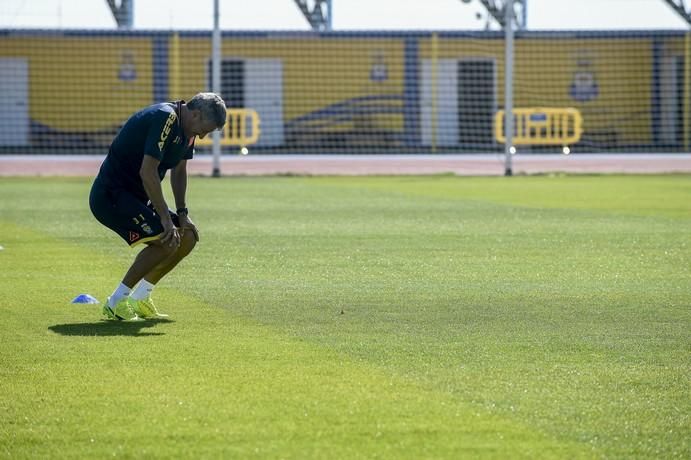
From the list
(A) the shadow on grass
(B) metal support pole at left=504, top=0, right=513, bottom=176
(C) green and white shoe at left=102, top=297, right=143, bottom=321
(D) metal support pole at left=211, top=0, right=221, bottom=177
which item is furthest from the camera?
(B) metal support pole at left=504, top=0, right=513, bottom=176

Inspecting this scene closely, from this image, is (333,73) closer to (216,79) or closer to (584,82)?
(584,82)

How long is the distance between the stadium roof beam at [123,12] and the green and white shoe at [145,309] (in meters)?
25.8

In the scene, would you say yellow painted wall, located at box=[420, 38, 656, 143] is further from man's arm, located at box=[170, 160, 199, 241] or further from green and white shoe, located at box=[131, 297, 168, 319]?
green and white shoe, located at box=[131, 297, 168, 319]

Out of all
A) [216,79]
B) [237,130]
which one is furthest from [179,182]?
[237,130]

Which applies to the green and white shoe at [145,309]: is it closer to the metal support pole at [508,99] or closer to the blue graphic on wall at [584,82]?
the metal support pole at [508,99]

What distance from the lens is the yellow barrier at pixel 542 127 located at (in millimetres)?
33688

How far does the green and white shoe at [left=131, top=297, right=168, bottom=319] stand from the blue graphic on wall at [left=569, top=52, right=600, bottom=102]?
33058 millimetres

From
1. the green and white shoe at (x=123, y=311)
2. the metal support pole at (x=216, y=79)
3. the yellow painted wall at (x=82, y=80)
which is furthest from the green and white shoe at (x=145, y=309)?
the yellow painted wall at (x=82, y=80)

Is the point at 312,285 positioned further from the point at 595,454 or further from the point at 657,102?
the point at 657,102

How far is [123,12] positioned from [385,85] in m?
9.32

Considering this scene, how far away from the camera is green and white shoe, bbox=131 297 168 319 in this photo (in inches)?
333

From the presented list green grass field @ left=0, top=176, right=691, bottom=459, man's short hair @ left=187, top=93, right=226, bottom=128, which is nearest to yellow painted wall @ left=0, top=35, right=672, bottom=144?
green grass field @ left=0, top=176, right=691, bottom=459

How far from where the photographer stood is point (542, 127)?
3775 cm

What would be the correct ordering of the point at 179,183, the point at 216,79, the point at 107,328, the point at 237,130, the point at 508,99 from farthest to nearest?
the point at 237,130
the point at 508,99
the point at 216,79
the point at 179,183
the point at 107,328
